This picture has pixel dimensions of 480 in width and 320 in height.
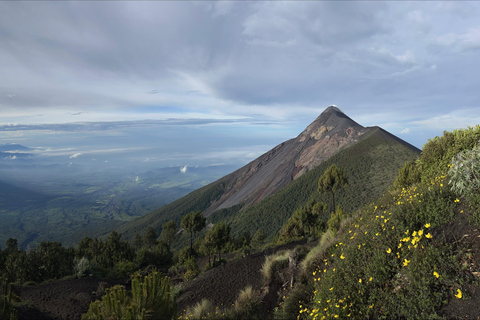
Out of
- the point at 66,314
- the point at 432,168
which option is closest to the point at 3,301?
the point at 66,314

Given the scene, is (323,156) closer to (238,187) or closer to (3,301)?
(238,187)

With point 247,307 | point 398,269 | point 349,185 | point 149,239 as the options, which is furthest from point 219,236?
point 349,185

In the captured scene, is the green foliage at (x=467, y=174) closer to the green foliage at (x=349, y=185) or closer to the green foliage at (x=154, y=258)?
the green foliage at (x=154, y=258)

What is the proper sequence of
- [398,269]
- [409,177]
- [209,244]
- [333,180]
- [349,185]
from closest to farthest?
[398,269], [409,177], [209,244], [333,180], [349,185]

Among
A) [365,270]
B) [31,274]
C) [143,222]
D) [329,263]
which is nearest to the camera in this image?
[365,270]

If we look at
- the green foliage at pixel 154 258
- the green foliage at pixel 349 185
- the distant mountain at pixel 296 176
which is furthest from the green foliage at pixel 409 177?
the green foliage at pixel 349 185

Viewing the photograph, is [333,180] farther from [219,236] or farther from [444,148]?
[444,148]
